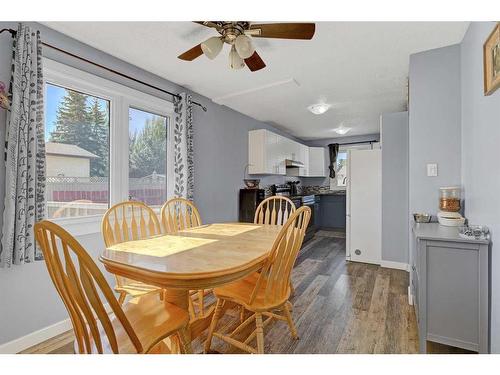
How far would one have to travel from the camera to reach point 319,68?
105 inches

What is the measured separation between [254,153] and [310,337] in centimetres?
318

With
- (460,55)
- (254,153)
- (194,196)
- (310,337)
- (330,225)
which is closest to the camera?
(310,337)

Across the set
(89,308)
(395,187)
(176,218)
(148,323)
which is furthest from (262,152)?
(89,308)

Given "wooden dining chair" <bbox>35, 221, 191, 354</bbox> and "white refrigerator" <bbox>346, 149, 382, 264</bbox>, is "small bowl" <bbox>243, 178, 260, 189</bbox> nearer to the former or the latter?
"white refrigerator" <bbox>346, 149, 382, 264</bbox>

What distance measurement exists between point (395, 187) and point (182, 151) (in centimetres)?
277

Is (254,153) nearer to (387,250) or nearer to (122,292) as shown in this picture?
(387,250)

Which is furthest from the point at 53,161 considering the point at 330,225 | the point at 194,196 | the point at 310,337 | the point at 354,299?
the point at 330,225

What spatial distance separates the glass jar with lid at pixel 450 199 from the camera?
198cm

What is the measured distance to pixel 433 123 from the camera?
2305 millimetres

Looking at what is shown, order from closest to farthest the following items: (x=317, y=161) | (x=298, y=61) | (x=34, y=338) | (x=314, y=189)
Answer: (x=34, y=338), (x=298, y=61), (x=317, y=161), (x=314, y=189)

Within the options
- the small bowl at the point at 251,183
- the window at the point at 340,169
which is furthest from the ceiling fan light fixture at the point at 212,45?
the window at the point at 340,169

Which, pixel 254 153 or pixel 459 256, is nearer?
pixel 459 256

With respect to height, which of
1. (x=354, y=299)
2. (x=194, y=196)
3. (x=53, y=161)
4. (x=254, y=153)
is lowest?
(x=354, y=299)

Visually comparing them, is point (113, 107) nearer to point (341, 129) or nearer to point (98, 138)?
point (98, 138)
